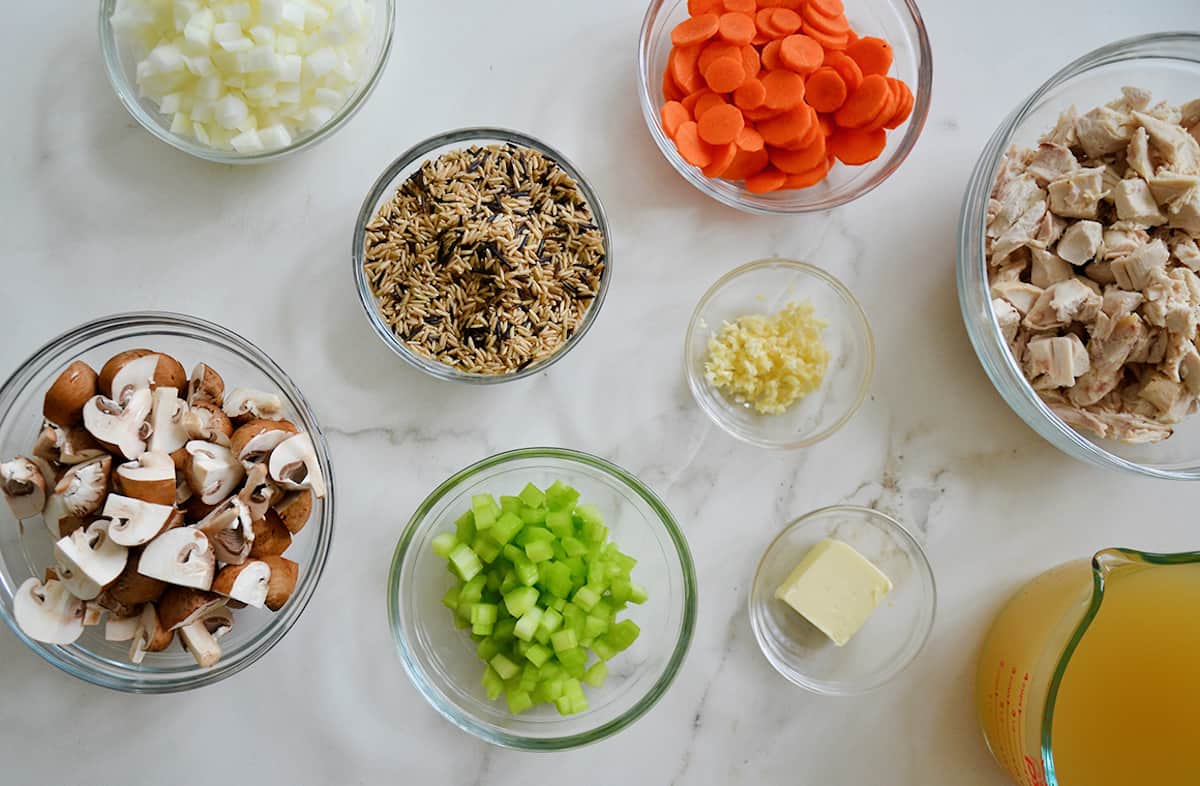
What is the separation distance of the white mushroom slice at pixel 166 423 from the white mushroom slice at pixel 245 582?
0.67ft

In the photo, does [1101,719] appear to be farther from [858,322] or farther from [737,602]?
[858,322]

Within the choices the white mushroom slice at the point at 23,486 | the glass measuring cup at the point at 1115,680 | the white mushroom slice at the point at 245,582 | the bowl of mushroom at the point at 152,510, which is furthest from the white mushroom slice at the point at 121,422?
the glass measuring cup at the point at 1115,680

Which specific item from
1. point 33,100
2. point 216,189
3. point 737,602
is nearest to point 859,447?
point 737,602

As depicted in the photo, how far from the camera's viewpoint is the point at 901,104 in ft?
4.99

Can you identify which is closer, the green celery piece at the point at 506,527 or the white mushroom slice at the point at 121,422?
the white mushroom slice at the point at 121,422

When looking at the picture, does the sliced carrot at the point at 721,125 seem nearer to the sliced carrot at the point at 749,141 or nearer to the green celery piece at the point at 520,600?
the sliced carrot at the point at 749,141

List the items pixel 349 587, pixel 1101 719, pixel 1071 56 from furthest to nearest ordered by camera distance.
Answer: pixel 1071 56 < pixel 349 587 < pixel 1101 719

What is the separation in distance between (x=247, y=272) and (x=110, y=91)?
418 mm

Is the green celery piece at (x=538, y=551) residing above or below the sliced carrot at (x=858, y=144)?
below

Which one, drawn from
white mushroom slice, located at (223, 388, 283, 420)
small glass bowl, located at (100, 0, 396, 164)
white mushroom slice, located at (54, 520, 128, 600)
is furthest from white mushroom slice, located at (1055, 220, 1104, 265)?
white mushroom slice, located at (54, 520, 128, 600)

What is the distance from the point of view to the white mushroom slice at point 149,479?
46.9 inches

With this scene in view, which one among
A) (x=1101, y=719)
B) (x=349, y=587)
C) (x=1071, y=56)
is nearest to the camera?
Result: (x=1101, y=719)

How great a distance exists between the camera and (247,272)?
1.57 meters

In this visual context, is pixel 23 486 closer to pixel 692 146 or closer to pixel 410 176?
pixel 410 176
